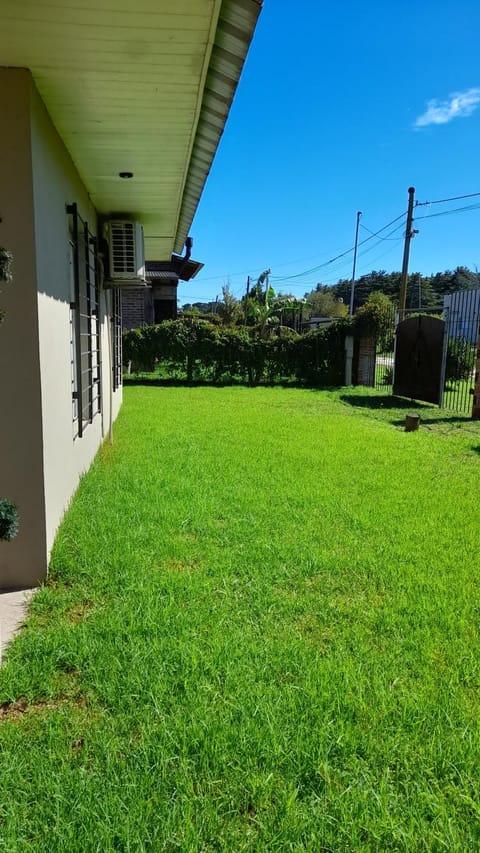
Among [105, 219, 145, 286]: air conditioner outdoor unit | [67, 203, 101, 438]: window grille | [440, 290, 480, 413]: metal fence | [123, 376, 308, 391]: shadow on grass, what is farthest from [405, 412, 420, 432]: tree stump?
[123, 376, 308, 391]: shadow on grass

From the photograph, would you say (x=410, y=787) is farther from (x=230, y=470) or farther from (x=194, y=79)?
(x=230, y=470)

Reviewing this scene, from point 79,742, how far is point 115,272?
6.47m

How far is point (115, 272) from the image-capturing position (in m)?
7.54

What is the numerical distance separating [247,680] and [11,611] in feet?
5.17

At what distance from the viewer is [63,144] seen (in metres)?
4.41

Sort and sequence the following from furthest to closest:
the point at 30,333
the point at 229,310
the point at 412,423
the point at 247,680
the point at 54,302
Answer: the point at 229,310, the point at 412,423, the point at 54,302, the point at 30,333, the point at 247,680

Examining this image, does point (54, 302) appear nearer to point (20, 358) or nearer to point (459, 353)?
point (20, 358)

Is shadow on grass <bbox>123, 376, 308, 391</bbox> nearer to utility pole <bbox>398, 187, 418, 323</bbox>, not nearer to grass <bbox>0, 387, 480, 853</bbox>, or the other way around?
utility pole <bbox>398, 187, 418, 323</bbox>

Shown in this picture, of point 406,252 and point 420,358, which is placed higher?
point 406,252

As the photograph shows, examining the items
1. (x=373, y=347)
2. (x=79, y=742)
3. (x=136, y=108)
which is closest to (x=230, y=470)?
(x=136, y=108)

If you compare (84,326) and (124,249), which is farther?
(124,249)

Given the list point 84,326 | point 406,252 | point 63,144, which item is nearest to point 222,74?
point 63,144

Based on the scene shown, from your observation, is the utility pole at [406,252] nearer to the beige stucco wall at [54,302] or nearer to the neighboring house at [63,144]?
the neighboring house at [63,144]

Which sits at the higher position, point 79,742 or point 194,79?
point 194,79
